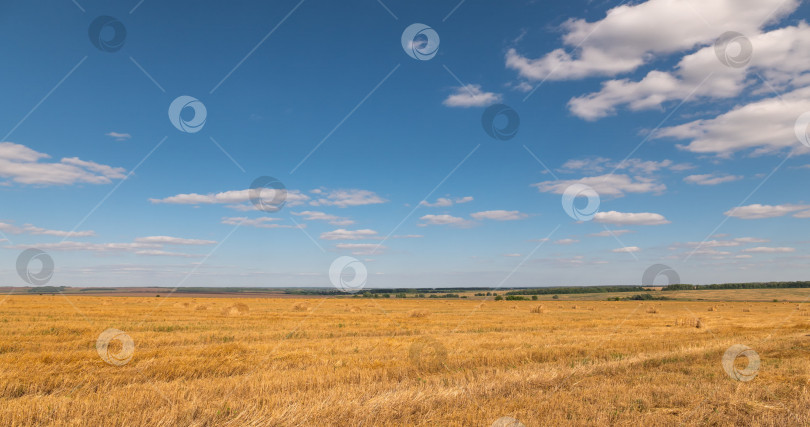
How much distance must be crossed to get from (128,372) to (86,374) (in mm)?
809

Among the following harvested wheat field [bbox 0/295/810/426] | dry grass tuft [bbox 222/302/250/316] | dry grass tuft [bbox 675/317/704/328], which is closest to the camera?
harvested wheat field [bbox 0/295/810/426]

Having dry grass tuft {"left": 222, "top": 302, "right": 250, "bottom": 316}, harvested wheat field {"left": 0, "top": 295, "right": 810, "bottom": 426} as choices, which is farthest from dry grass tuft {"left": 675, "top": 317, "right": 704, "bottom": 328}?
dry grass tuft {"left": 222, "top": 302, "right": 250, "bottom": 316}

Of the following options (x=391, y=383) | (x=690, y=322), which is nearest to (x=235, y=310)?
(x=391, y=383)

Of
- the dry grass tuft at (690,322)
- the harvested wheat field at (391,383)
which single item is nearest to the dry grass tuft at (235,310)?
the harvested wheat field at (391,383)

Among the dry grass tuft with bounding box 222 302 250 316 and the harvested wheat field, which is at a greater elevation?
the dry grass tuft with bounding box 222 302 250 316

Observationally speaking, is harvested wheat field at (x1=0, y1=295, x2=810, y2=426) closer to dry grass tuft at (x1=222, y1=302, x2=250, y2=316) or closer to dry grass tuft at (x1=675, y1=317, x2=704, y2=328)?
dry grass tuft at (x1=675, y1=317, x2=704, y2=328)

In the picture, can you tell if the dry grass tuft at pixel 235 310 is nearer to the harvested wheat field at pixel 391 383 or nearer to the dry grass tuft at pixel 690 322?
the harvested wheat field at pixel 391 383

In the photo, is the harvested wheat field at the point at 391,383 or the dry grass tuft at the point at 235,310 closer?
the harvested wheat field at the point at 391,383

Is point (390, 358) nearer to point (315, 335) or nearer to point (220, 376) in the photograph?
point (220, 376)

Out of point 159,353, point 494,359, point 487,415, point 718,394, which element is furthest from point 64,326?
point 718,394

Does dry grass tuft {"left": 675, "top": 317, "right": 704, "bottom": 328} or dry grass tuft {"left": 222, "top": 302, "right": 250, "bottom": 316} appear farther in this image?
dry grass tuft {"left": 222, "top": 302, "right": 250, "bottom": 316}

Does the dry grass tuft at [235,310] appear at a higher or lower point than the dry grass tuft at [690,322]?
higher

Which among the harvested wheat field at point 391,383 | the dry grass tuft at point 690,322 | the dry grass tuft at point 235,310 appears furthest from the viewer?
the dry grass tuft at point 235,310

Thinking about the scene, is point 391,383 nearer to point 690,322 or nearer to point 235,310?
point 690,322
